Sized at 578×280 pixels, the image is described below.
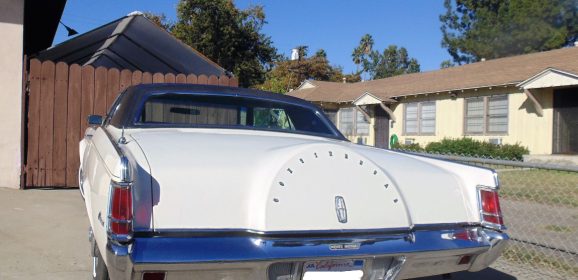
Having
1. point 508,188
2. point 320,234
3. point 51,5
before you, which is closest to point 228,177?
point 320,234

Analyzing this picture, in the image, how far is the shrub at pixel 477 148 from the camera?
16.4 metres

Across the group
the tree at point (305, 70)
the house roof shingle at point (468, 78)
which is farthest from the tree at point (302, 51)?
the house roof shingle at point (468, 78)

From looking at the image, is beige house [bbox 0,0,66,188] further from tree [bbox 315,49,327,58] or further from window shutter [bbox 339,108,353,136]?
tree [bbox 315,49,327,58]

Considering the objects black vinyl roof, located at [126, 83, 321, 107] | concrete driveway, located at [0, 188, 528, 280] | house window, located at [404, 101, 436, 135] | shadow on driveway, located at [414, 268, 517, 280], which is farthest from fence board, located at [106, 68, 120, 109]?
house window, located at [404, 101, 436, 135]

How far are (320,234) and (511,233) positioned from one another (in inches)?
165

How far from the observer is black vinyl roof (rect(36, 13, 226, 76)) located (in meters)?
10.7

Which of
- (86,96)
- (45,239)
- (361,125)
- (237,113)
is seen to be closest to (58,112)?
(86,96)

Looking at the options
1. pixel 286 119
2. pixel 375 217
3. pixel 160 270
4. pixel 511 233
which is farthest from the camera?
pixel 511 233

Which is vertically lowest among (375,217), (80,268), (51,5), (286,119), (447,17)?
(80,268)

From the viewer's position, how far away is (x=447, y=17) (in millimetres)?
39219

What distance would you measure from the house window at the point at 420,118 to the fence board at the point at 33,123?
15494mm

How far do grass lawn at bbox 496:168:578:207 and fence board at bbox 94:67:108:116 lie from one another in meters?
6.20

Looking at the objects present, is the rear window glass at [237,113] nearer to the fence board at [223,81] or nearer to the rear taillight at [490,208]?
the rear taillight at [490,208]

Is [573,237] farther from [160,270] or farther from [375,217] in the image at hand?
[160,270]
